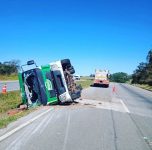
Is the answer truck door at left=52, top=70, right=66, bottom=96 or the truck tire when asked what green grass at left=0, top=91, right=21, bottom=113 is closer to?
truck door at left=52, top=70, right=66, bottom=96

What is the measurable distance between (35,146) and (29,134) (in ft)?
4.69

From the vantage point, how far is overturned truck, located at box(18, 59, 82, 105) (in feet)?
54.3

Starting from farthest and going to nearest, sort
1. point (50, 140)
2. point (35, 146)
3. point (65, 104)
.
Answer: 1. point (65, 104)
2. point (50, 140)
3. point (35, 146)

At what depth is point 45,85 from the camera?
1672 cm

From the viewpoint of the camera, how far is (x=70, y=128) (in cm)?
993

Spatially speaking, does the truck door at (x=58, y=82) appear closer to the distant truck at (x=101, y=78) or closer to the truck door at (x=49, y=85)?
the truck door at (x=49, y=85)

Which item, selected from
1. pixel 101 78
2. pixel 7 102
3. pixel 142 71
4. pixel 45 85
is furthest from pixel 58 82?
pixel 142 71

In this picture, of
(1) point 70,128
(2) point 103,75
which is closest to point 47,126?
(1) point 70,128

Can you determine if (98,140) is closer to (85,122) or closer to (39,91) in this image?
(85,122)

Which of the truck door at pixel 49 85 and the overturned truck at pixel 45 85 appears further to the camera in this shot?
the truck door at pixel 49 85

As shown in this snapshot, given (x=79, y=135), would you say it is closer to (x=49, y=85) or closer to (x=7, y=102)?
(x=49, y=85)

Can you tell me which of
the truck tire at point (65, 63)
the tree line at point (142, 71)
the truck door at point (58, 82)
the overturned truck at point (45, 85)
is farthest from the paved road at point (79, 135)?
the tree line at point (142, 71)

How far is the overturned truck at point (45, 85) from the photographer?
16562mm

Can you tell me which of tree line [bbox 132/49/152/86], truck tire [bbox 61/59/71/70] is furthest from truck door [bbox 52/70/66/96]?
tree line [bbox 132/49/152/86]
